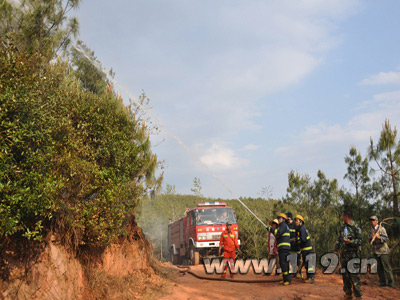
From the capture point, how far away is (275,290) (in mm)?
8734

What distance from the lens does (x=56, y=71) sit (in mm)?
9031

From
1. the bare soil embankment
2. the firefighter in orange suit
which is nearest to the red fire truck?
the firefighter in orange suit

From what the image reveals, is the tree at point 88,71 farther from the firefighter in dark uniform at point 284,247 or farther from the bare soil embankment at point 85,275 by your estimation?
the firefighter in dark uniform at point 284,247

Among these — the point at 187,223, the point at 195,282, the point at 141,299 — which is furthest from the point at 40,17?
the point at 187,223

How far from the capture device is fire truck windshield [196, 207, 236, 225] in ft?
53.8

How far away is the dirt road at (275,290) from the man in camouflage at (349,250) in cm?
46

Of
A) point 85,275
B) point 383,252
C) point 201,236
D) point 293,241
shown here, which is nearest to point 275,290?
point 293,241

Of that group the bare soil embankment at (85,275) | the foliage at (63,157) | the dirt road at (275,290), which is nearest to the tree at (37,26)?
the foliage at (63,157)

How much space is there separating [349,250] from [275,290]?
221cm

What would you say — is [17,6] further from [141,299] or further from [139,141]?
[141,299]

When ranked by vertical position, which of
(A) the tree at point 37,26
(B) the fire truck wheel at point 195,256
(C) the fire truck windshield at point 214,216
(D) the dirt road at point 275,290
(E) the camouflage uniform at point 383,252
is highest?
(A) the tree at point 37,26

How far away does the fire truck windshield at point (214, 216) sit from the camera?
16.4 m

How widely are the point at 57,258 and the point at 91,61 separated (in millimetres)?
9725

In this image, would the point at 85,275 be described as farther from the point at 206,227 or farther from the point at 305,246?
the point at 206,227
